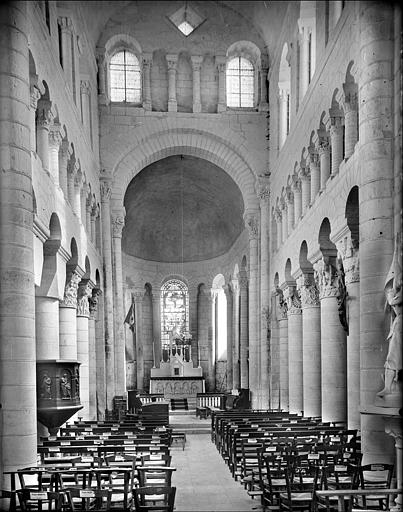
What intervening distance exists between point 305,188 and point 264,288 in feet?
30.4

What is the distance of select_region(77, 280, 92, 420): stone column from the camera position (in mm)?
27634

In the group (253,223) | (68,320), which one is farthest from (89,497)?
(253,223)

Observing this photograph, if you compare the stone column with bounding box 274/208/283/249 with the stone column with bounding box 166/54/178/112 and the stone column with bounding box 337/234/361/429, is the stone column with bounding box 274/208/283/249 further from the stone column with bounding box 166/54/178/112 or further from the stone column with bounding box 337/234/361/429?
the stone column with bounding box 337/234/361/429

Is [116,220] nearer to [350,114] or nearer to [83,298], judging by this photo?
[83,298]

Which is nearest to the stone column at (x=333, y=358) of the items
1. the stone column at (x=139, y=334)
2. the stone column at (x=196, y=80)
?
the stone column at (x=196, y=80)

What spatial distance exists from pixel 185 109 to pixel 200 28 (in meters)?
3.90

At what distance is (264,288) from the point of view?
3488 cm

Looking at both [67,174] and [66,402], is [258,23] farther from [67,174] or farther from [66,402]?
[66,402]

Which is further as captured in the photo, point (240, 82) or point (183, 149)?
point (240, 82)

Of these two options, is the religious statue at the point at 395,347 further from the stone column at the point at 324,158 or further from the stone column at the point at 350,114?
the stone column at the point at 324,158

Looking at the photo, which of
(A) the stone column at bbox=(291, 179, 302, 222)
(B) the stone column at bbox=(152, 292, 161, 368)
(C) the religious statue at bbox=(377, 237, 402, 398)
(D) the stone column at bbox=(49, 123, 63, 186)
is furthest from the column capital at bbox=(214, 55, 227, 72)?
(C) the religious statue at bbox=(377, 237, 402, 398)

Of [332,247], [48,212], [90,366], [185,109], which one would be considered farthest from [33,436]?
[185,109]

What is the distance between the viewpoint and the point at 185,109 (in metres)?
36.3

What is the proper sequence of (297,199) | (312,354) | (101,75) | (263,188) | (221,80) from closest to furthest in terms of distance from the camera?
(312,354) → (297,199) → (101,75) → (263,188) → (221,80)
